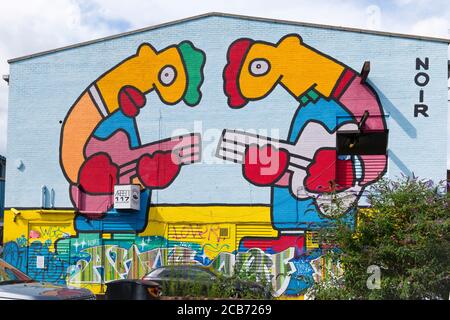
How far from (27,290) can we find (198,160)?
11.4 metres

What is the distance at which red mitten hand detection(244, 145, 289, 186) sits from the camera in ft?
62.7

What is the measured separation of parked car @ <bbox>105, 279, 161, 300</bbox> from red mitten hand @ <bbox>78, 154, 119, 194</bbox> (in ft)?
26.5

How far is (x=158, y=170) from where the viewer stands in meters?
20.0

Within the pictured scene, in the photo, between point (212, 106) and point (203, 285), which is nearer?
point (203, 285)

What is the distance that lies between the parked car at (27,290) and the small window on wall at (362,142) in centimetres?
1158

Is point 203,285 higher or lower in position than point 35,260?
higher

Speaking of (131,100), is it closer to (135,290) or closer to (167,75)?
(167,75)

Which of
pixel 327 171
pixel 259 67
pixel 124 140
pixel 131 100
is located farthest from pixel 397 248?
pixel 131 100

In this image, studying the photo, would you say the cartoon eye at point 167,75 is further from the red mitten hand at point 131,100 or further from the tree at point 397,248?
the tree at point 397,248

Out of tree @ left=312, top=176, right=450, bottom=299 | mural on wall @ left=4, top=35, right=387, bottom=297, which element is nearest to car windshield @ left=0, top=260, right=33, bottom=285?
tree @ left=312, top=176, right=450, bottom=299

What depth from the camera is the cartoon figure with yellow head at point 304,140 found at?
1886cm

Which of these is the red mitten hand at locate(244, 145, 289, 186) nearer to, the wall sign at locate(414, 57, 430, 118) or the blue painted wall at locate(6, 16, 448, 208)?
the blue painted wall at locate(6, 16, 448, 208)
